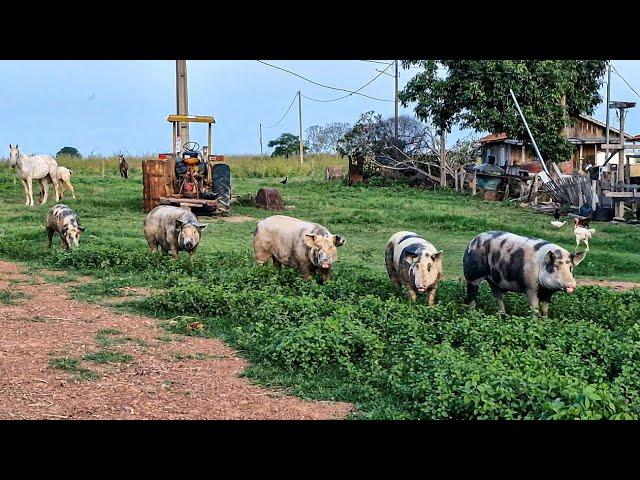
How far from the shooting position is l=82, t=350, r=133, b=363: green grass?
269 inches

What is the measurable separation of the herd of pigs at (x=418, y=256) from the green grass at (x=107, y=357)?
131 inches

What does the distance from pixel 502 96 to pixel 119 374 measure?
69.9 ft

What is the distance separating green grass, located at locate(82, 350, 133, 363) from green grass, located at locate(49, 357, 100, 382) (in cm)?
13

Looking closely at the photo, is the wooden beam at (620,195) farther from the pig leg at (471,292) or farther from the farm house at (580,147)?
Result: the farm house at (580,147)

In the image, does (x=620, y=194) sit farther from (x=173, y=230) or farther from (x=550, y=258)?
(x=550, y=258)

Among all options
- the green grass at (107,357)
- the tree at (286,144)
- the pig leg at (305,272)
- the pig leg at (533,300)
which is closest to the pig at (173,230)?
the pig leg at (305,272)

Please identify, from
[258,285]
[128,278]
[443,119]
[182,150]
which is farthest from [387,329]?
[443,119]

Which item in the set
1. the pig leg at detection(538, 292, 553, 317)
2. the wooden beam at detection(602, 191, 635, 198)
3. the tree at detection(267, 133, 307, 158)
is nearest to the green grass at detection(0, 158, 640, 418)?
the pig leg at detection(538, 292, 553, 317)

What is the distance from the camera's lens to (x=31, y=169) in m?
20.8

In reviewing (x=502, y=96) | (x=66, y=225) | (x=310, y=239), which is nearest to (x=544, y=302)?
(x=310, y=239)

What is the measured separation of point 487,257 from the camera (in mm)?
9070

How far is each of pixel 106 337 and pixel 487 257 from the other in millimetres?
4104
